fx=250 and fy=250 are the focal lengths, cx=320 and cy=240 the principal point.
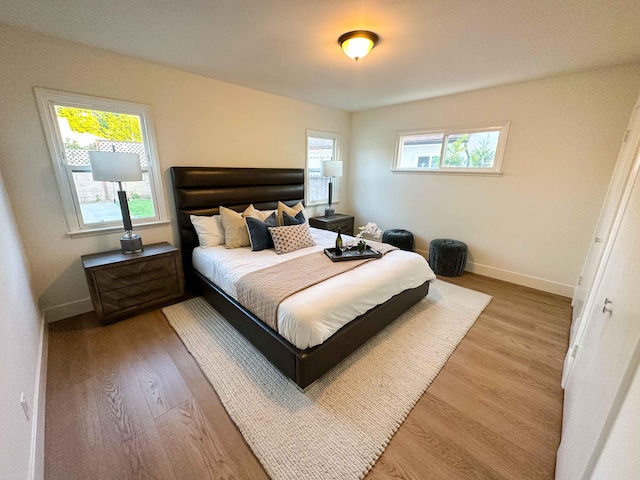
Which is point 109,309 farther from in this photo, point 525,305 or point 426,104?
point 426,104

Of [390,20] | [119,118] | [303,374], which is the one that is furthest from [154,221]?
[390,20]

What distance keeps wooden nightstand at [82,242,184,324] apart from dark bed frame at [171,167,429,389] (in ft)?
1.02

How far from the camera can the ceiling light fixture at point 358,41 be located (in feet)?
6.43

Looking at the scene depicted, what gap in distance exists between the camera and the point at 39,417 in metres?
1.50

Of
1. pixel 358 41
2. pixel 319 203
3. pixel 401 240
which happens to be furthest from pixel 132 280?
pixel 401 240

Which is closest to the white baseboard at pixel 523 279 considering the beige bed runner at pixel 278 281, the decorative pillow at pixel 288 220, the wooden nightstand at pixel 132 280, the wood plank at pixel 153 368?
the beige bed runner at pixel 278 281

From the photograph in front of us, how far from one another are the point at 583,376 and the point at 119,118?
421 cm

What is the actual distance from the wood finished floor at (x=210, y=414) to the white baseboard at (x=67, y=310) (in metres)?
0.13

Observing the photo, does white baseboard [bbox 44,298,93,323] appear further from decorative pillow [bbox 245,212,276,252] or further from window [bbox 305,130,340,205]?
window [bbox 305,130,340,205]

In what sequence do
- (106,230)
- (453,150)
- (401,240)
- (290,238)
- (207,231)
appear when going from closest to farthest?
(106,230) → (290,238) → (207,231) → (453,150) → (401,240)

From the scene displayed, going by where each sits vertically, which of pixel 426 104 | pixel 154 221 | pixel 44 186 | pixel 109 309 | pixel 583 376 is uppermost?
pixel 426 104

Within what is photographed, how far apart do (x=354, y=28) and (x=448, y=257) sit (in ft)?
9.67

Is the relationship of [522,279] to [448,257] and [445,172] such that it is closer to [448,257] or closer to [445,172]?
[448,257]

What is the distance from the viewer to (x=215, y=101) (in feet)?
10.4
